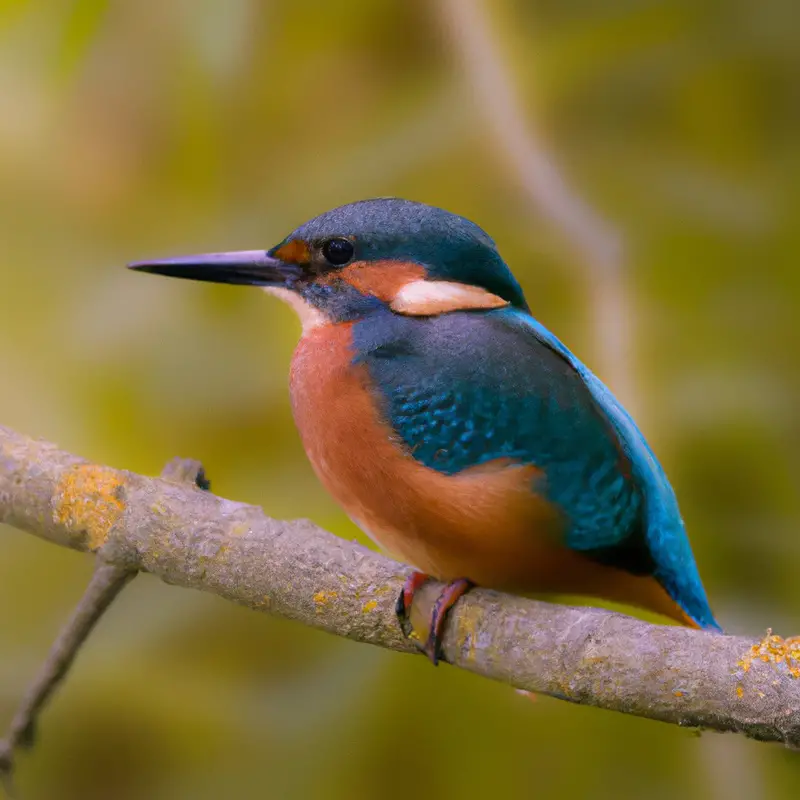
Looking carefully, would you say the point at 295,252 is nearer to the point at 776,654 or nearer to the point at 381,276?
the point at 381,276

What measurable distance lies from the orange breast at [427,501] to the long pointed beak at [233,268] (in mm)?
49

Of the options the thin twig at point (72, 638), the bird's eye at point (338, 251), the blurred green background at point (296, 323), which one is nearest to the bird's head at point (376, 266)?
the bird's eye at point (338, 251)

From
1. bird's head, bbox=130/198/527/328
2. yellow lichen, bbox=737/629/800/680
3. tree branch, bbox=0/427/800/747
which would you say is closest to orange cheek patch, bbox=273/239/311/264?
bird's head, bbox=130/198/527/328

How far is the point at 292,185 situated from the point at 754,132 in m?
0.51

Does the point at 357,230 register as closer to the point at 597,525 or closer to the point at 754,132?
the point at 597,525

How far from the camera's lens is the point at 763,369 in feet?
3.16

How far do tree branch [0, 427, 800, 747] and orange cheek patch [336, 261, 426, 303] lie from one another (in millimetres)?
185

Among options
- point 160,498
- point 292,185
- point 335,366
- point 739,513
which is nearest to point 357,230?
point 335,366

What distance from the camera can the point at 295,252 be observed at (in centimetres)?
64

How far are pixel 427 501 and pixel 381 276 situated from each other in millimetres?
162

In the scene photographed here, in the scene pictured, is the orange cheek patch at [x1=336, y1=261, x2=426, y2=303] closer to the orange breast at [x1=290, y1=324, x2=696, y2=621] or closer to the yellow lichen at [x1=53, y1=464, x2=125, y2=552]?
the orange breast at [x1=290, y1=324, x2=696, y2=621]

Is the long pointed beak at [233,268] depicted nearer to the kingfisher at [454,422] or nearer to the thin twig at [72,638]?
the kingfisher at [454,422]

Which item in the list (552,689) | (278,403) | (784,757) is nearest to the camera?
(552,689)

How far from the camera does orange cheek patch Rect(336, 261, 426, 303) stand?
0.62 meters
